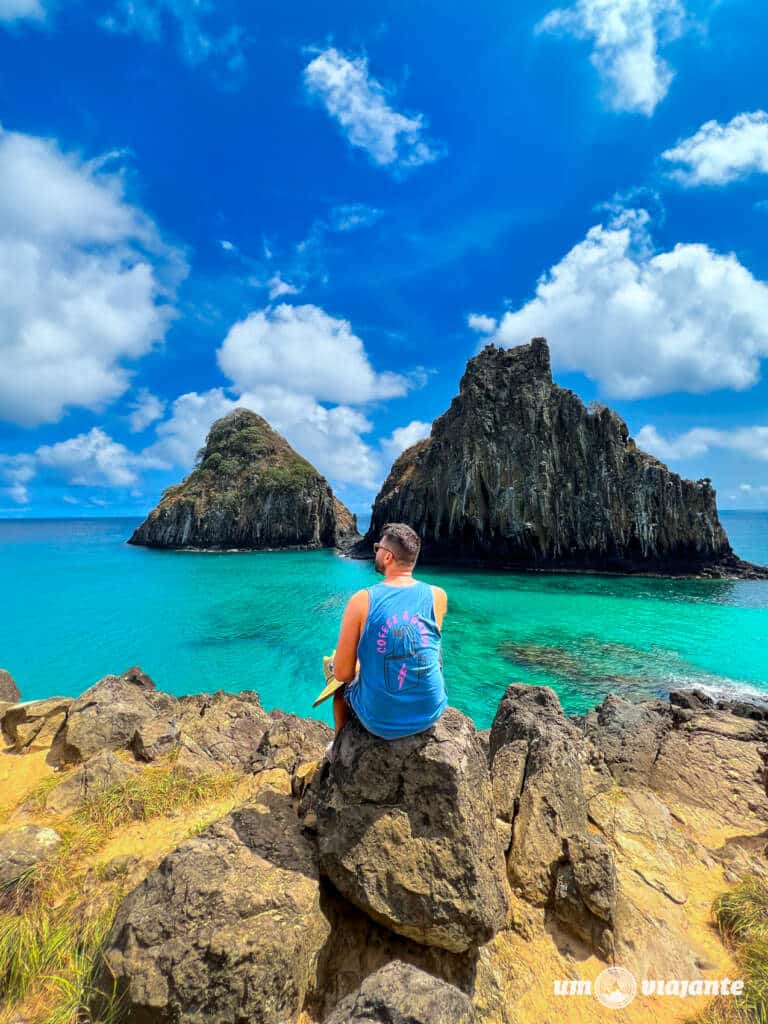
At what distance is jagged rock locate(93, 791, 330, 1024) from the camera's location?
215cm

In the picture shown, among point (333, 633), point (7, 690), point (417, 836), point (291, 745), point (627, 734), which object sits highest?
point (417, 836)

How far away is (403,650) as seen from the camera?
274cm

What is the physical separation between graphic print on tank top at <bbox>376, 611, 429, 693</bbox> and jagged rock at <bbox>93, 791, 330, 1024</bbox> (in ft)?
4.88

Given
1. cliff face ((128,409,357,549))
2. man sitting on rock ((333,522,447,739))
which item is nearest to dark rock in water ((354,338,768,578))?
cliff face ((128,409,357,549))

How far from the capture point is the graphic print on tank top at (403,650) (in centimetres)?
274

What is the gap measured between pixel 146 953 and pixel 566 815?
11.4ft

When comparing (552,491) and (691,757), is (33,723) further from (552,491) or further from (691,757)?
(552,491)

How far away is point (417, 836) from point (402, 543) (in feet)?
6.76

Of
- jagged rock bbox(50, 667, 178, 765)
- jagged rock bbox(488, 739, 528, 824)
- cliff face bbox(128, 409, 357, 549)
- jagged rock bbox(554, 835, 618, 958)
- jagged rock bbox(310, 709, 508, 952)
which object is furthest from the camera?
cliff face bbox(128, 409, 357, 549)

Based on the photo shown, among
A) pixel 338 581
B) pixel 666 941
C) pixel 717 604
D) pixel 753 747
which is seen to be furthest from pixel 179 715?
pixel 717 604

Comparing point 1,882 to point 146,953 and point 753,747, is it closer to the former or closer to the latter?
point 146,953

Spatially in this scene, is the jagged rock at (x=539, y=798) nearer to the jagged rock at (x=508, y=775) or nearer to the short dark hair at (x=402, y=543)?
the jagged rock at (x=508, y=775)

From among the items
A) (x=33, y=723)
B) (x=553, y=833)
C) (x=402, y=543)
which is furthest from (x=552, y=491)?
(x=402, y=543)

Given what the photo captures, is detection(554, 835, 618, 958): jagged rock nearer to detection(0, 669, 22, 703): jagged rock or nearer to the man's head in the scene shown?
the man's head
